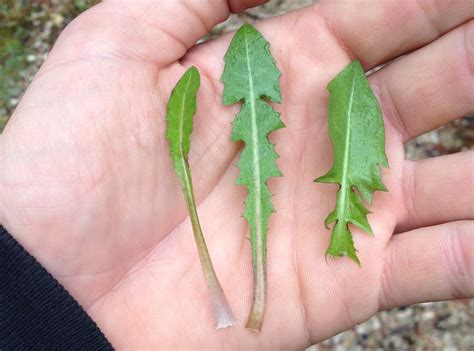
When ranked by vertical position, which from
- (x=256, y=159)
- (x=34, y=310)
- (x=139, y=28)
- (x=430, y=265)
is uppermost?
(x=139, y=28)

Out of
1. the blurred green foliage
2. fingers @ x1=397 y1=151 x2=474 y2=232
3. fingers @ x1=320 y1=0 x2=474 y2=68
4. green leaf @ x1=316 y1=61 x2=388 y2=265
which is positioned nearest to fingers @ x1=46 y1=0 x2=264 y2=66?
fingers @ x1=320 y1=0 x2=474 y2=68

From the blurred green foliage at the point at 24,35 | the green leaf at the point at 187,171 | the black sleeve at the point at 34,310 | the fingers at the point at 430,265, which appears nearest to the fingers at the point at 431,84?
the fingers at the point at 430,265

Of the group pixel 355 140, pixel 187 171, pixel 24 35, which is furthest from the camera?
pixel 24 35

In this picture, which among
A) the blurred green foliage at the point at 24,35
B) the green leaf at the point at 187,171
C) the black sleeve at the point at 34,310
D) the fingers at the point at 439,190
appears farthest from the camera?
the blurred green foliage at the point at 24,35

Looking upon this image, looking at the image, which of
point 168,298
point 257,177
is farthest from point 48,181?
point 257,177

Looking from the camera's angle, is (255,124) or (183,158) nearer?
(183,158)

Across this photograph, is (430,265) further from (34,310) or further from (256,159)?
(34,310)

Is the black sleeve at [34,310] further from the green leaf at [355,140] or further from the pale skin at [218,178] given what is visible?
the green leaf at [355,140]

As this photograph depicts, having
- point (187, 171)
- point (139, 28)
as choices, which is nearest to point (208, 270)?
point (187, 171)
